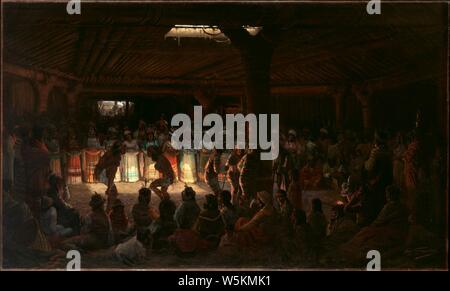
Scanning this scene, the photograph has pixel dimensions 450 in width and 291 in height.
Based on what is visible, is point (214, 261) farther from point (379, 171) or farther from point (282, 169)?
point (379, 171)

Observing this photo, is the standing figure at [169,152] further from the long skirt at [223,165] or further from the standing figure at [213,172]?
the long skirt at [223,165]

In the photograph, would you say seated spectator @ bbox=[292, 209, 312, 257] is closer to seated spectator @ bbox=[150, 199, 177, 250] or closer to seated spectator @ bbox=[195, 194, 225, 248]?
seated spectator @ bbox=[195, 194, 225, 248]

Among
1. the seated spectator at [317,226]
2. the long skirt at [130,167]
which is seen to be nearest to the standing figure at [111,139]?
the long skirt at [130,167]

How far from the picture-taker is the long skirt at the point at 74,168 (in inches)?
294

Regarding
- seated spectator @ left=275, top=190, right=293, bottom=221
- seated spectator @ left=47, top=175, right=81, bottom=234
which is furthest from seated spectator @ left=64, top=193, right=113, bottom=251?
seated spectator @ left=275, top=190, right=293, bottom=221

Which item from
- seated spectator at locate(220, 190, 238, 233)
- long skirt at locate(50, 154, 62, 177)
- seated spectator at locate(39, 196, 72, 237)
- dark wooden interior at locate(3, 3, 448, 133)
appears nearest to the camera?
dark wooden interior at locate(3, 3, 448, 133)

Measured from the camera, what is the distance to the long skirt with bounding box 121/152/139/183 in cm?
750

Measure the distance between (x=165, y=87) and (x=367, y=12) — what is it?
3.10m

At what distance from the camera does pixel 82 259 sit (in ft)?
23.5

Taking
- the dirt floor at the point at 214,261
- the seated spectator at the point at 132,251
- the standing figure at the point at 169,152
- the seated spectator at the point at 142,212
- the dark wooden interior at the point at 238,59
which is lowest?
the dirt floor at the point at 214,261

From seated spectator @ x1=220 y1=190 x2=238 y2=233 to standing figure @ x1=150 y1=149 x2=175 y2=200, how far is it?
80 cm

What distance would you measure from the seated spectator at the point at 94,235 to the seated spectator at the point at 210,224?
1.27 m
